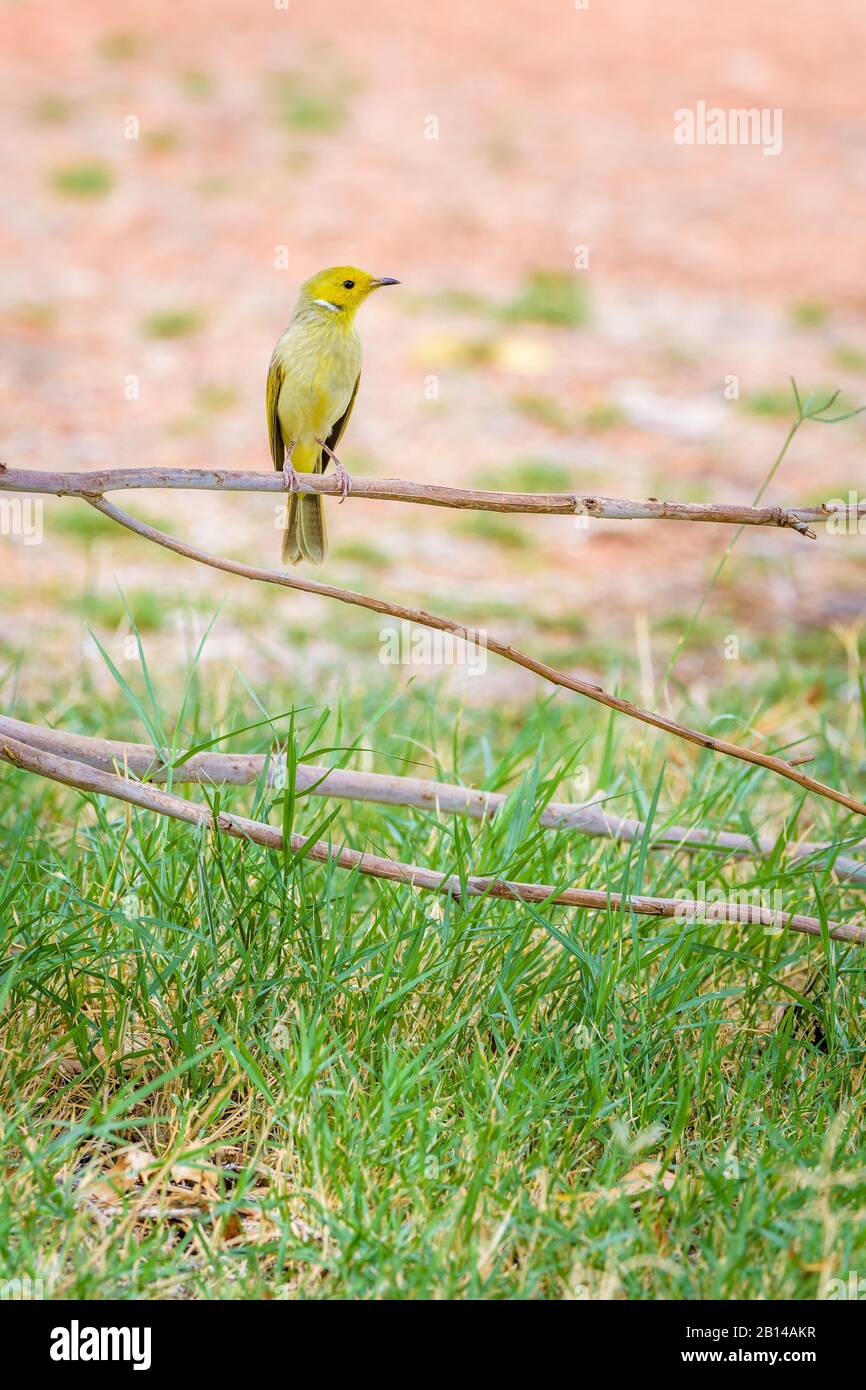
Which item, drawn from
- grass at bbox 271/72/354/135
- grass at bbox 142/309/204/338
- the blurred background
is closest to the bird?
the blurred background

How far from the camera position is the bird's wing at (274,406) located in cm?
406

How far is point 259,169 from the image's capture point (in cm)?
1302

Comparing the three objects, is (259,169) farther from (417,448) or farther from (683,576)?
(683,576)

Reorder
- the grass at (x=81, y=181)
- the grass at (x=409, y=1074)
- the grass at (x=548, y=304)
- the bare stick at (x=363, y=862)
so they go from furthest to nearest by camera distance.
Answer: the grass at (x=81, y=181)
the grass at (x=548, y=304)
the bare stick at (x=363, y=862)
the grass at (x=409, y=1074)

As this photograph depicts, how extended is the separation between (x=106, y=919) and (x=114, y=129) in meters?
12.5

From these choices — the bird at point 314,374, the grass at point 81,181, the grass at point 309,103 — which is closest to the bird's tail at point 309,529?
the bird at point 314,374

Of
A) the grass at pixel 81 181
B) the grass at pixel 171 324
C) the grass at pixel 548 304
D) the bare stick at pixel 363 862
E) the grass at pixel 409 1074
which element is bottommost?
the grass at pixel 409 1074

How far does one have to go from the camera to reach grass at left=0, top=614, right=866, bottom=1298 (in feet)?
6.91

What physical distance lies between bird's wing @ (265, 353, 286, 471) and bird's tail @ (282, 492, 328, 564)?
0.27 m

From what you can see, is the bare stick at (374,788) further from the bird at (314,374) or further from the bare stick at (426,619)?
the bird at (314,374)

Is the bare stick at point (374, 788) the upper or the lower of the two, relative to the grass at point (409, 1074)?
upper

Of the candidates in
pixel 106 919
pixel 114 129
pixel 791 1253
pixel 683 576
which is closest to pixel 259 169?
pixel 114 129

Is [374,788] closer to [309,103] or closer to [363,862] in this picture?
[363,862]
